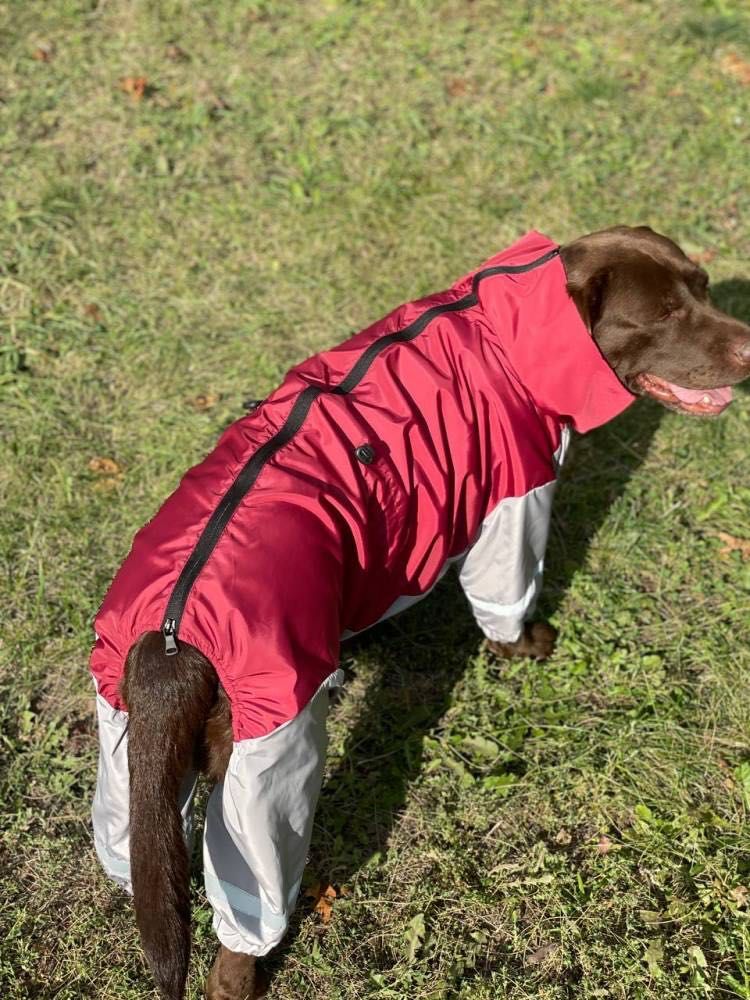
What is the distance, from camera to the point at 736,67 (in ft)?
20.0

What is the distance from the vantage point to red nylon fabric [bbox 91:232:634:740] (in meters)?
2.37

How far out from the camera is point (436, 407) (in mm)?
2912

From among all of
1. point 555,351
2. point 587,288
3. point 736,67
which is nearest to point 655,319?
point 587,288

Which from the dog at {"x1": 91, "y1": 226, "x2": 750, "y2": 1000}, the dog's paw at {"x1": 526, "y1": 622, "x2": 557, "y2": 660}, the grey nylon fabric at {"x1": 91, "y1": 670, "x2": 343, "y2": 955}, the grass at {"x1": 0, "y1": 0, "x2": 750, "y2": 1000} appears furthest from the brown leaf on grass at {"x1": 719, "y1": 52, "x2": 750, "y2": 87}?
the grey nylon fabric at {"x1": 91, "y1": 670, "x2": 343, "y2": 955}

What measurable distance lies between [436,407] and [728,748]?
1.69 meters

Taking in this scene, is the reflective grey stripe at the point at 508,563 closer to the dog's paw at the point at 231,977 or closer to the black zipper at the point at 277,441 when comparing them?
the black zipper at the point at 277,441

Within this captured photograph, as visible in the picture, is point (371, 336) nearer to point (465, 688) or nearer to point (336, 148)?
point (465, 688)

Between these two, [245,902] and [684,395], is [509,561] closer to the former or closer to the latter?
[684,395]

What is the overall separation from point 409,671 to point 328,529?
4.54ft

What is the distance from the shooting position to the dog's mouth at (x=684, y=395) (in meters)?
3.43

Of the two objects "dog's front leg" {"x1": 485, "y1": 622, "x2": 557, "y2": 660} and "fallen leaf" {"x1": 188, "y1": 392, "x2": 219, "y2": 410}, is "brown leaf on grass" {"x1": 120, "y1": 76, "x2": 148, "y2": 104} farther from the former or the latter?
"dog's front leg" {"x1": 485, "y1": 622, "x2": 557, "y2": 660}

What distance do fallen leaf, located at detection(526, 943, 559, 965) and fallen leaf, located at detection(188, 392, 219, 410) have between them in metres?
2.72

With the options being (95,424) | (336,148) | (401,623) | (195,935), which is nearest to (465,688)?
(401,623)

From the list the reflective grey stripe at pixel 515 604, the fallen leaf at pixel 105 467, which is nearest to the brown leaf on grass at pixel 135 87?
the fallen leaf at pixel 105 467
